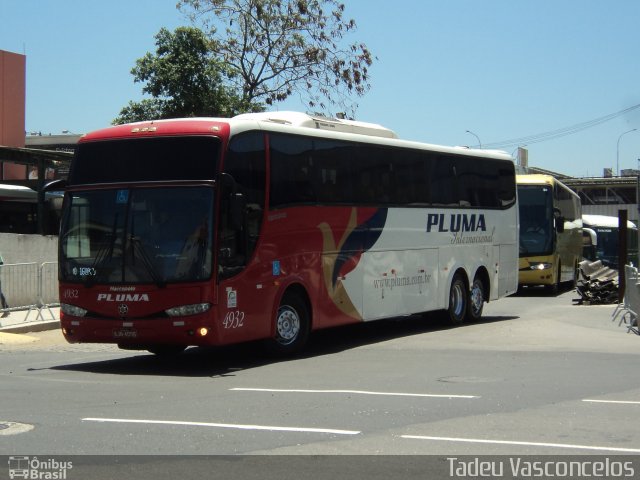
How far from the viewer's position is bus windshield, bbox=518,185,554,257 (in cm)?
3017

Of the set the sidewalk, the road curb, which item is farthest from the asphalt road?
the sidewalk

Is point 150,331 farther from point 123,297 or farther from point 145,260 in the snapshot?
point 145,260

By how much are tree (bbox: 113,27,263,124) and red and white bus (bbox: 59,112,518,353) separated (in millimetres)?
18005

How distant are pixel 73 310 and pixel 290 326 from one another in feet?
11.1

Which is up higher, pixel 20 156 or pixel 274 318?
pixel 20 156

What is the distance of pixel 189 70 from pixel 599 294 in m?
16.9

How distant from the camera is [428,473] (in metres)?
6.70

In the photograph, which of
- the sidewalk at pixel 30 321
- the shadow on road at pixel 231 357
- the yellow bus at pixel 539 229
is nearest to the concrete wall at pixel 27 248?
the sidewalk at pixel 30 321

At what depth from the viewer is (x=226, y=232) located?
42.2 ft

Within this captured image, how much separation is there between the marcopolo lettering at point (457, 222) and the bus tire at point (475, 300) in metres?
1.28

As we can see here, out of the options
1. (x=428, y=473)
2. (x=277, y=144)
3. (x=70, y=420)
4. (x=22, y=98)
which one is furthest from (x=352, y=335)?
(x=22, y=98)

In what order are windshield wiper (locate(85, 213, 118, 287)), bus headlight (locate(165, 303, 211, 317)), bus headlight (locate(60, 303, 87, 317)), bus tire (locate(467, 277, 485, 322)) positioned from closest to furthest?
bus headlight (locate(165, 303, 211, 317)) < windshield wiper (locate(85, 213, 118, 287)) < bus headlight (locate(60, 303, 87, 317)) < bus tire (locate(467, 277, 485, 322))

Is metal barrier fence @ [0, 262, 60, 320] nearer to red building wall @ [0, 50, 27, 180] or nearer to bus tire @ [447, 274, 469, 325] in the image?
bus tire @ [447, 274, 469, 325]

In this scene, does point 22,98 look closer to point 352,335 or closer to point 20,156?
point 20,156
